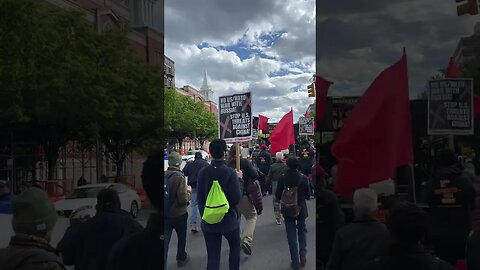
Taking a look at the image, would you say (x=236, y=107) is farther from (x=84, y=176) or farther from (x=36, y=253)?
(x=36, y=253)

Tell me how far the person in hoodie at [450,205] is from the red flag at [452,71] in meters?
0.37

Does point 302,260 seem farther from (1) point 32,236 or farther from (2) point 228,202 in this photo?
(1) point 32,236

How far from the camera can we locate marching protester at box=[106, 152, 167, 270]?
98.0 inches

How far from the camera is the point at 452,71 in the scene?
231 cm

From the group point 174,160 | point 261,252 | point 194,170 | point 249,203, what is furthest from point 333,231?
point 194,170

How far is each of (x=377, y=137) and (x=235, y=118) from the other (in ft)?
8.38

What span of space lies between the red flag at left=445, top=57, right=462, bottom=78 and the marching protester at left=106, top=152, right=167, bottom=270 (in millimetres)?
1500

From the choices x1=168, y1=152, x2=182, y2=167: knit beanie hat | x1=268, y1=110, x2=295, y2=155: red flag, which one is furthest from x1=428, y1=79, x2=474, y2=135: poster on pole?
x1=268, y1=110, x2=295, y2=155: red flag

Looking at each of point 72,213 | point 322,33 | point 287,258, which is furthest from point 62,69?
point 287,258

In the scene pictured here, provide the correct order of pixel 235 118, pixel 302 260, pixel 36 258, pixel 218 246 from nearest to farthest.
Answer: pixel 36 258
pixel 218 246
pixel 235 118
pixel 302 260

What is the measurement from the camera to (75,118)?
8.17ft

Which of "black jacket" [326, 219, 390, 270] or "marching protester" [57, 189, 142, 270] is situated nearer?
"black jacket" [326, 219, 390, 270]

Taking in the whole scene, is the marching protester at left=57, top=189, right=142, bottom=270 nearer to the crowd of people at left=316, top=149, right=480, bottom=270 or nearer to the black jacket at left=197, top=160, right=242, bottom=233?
the crowd of people at left=316, top=149, right=480, bottom=270

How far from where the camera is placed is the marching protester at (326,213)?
2270mm
